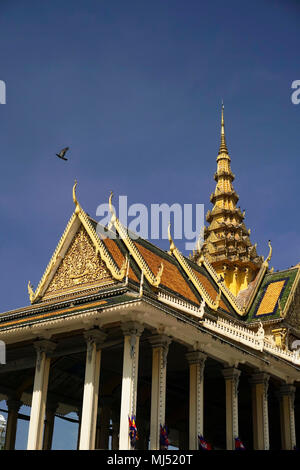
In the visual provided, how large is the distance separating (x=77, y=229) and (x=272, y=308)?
41.5ft

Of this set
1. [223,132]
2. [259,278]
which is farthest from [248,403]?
[223,132]

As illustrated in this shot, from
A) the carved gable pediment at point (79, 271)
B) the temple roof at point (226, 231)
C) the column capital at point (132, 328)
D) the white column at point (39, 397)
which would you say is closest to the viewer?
the column capital at point (132, 328)

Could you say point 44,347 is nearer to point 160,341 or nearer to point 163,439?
point 160,341

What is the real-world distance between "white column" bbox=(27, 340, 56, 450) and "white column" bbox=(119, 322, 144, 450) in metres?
3.05

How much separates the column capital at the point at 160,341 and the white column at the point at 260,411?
552 cm

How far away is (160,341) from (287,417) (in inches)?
323

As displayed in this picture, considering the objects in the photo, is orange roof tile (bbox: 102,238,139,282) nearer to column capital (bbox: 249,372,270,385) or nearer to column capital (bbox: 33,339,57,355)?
column capital (bbox: 33,339,57,355)

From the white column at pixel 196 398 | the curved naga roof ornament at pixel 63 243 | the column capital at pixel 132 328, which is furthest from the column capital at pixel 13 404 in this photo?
the column capital at pixel 132 328

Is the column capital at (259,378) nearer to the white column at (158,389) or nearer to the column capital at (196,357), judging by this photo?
the column capital at (196,357)

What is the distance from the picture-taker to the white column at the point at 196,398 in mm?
20547

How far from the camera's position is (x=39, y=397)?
66.7 feet
